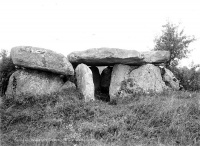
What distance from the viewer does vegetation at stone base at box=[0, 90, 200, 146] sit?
5355mm

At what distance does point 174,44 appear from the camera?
517 inches

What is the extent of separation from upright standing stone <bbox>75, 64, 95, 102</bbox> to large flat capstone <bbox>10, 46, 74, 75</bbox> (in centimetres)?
106

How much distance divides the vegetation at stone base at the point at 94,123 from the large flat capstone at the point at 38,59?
5.09ft

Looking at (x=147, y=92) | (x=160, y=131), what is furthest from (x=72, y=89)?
(x=160, y=131)

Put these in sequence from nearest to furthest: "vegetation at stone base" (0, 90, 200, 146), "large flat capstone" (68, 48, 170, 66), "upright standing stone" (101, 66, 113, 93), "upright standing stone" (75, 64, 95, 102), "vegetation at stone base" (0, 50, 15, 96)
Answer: "vegetation at stone base" (0, 90, 200, 146) → "upright standing stone" (75, 64, 95, 102) → "vegetation at stone base" (0, 50, 15, 96) → "large flat capstone" (68, 48, 170, 66) → "upright standing stone" (101, 66, 113, 93)

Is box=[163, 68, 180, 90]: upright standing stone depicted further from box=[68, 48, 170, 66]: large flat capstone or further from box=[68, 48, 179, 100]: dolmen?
box=[68, 48, 170, 66]: large flat capstone

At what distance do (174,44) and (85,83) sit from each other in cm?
781

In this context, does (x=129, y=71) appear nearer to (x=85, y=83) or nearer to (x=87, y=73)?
(x=87, y=73)

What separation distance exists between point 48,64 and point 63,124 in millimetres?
3552

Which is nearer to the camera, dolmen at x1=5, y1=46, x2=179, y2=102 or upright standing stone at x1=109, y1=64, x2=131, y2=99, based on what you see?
dolmen at x1=5, y1=46, x2=179, y2=102

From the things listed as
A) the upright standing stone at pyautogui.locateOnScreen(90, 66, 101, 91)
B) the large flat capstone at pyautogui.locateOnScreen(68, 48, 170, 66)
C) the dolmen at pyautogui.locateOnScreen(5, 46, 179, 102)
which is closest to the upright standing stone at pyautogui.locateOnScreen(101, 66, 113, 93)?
the dolmen at pyautogui.locateOnScreen(5, 46, 179, 102)

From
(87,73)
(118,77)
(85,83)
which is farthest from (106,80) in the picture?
(85,83)

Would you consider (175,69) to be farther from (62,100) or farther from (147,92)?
(62,100)

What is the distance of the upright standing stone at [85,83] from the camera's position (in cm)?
909
